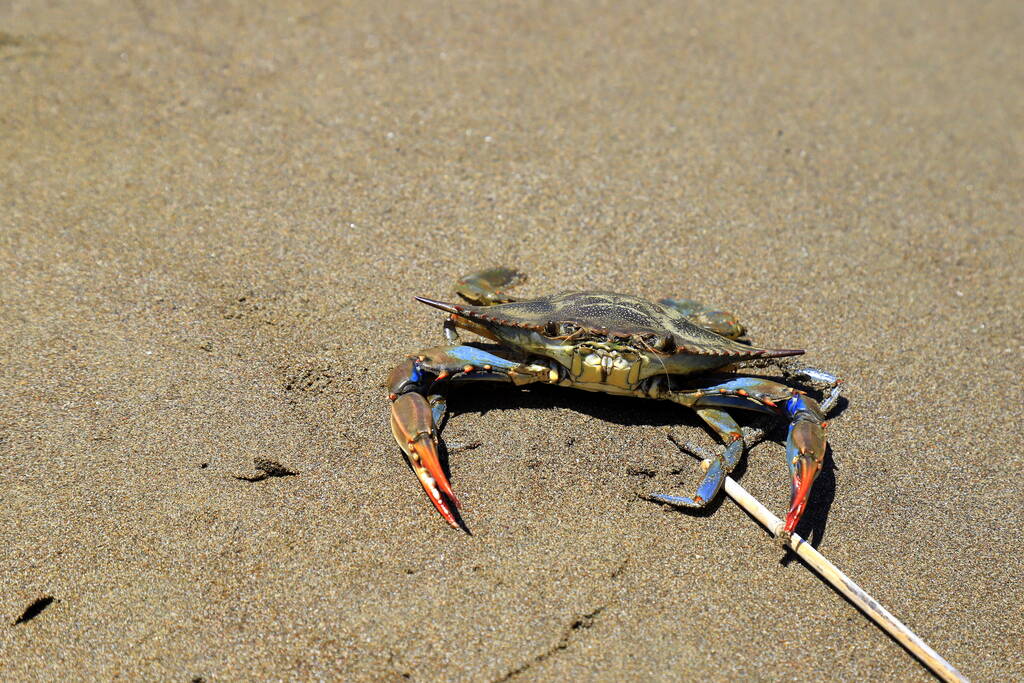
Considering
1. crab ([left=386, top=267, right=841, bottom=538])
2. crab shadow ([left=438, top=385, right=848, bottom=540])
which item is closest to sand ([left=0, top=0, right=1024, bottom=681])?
crab shadow ([left=438, top=385, right=848, bottom=540])

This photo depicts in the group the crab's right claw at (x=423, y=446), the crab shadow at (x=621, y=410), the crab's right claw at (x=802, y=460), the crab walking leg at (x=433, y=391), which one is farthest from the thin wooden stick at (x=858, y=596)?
the crab's right claw at (x=423, y=446)

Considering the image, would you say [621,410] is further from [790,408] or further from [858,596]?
[858,596]

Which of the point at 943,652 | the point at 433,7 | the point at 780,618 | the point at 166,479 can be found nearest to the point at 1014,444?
the point at 943,652

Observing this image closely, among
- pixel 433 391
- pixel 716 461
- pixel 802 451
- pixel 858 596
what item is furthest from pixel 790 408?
pixel 433 391

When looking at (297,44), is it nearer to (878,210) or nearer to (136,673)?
(878,210)

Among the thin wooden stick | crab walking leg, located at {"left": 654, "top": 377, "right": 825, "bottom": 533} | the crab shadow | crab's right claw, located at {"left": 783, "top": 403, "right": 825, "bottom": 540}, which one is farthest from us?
the crab shadow

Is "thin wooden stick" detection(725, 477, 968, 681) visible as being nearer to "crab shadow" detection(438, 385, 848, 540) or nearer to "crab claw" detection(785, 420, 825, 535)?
"crab claw" detection(785, 420, 825, 535)

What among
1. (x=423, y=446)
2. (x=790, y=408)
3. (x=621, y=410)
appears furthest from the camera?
(x=621, y=410)
